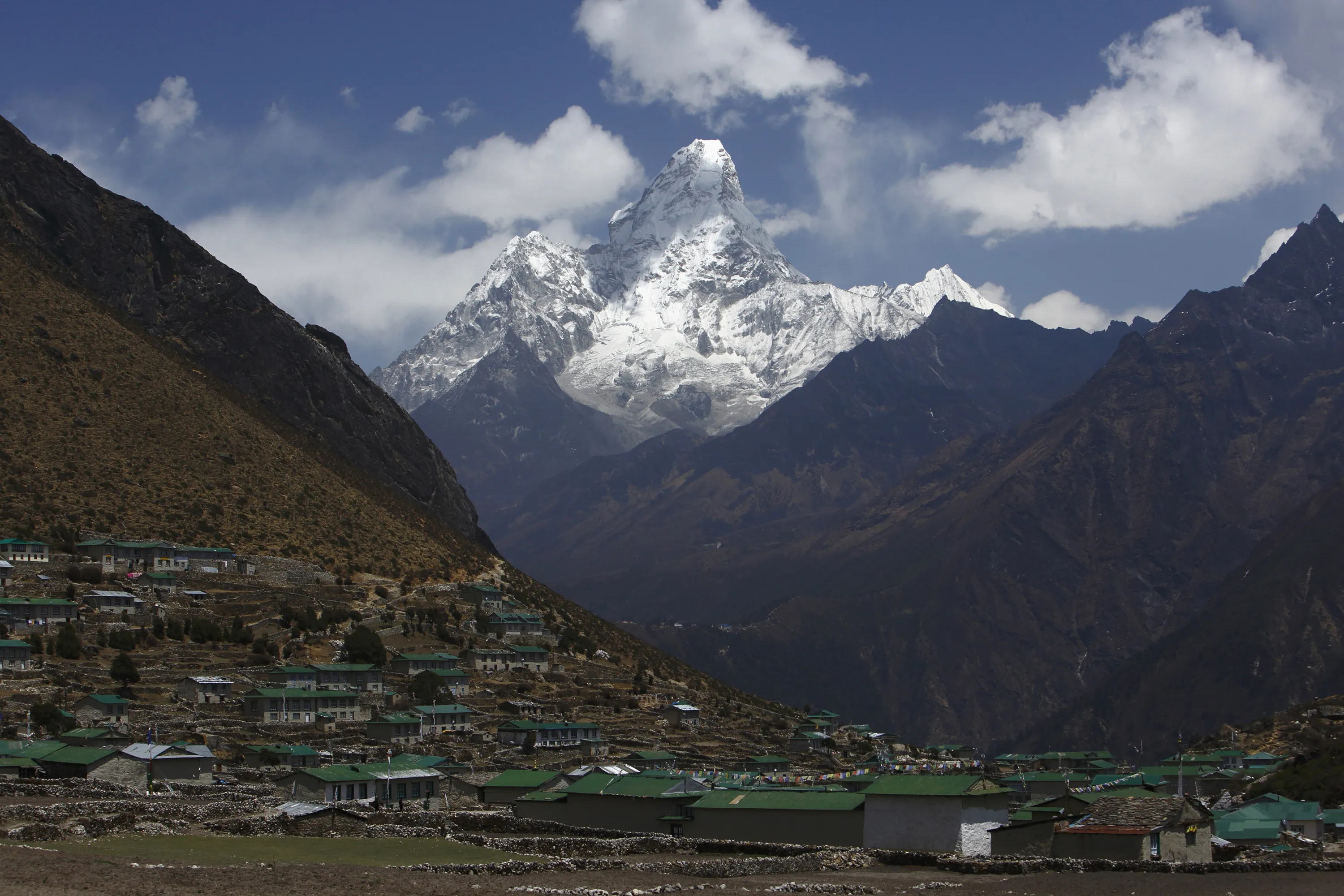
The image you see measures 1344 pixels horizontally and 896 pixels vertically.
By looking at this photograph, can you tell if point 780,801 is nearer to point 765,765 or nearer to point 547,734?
point 765,765

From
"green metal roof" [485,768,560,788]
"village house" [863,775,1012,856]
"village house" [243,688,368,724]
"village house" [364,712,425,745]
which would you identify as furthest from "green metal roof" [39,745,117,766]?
"village house" [863,775,1012,856]

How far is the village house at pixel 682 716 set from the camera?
130m

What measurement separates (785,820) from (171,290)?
465 feet

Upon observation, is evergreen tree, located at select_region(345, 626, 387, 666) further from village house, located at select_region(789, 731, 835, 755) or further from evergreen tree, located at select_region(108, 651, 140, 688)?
village house, located at select_region(789, 731, 835, 755)

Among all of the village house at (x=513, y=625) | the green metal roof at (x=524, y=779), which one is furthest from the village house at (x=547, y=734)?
the village house at (x=513, y=625)

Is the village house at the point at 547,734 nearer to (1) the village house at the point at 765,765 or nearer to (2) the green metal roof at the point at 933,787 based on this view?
(1) the village house at the point at 765,765

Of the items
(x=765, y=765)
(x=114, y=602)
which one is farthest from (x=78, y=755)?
(x=765, y=765)

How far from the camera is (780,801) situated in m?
68.4

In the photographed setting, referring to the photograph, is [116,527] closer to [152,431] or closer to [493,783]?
[152,431]

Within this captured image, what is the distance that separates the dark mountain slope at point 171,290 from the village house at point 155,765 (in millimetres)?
94882

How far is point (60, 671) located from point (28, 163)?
314 feet

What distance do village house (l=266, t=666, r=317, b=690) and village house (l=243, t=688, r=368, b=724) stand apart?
185cm

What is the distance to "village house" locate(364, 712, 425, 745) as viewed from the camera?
108 m

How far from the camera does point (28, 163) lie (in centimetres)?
18088
